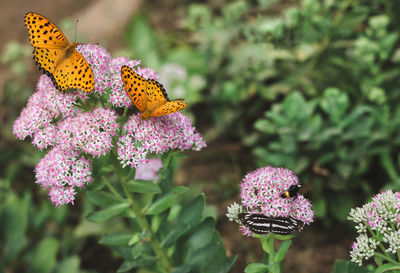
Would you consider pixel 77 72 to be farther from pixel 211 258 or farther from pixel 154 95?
pixel 211 258

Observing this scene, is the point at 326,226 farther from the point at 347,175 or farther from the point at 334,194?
the point at 347,175

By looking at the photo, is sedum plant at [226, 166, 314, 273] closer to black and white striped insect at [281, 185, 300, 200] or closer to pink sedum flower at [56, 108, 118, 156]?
black and white striped insect at [281, 185, 300, 200]

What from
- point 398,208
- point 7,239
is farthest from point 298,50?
point 7,239

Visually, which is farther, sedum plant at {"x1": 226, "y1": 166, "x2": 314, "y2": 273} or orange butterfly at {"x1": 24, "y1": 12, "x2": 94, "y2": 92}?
orange butterfly at {"x1": 24, "y1": 12, "x2": 94, "y2": 92}

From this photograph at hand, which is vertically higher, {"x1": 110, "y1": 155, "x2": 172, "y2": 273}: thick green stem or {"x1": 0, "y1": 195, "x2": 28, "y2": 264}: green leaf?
{"x1": 0, "y1": 195, "x2": 28, "y2": 264}: green leaf

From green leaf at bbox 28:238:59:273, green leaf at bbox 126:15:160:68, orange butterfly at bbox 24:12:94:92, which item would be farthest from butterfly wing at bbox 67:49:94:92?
green leaf at bbox 126:15:160:68
